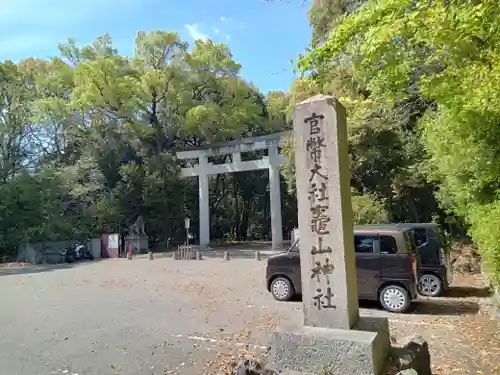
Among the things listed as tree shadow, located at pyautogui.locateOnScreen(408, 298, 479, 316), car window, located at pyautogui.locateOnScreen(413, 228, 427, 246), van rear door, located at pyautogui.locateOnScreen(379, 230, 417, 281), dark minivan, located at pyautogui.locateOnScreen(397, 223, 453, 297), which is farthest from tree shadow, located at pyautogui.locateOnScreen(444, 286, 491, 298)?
van rear door, located at pyautogui.locateOnScreen(379, 230, 417, 281)

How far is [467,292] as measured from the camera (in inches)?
352

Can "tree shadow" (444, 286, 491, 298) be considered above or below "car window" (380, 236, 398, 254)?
below

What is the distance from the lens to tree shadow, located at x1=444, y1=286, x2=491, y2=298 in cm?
859

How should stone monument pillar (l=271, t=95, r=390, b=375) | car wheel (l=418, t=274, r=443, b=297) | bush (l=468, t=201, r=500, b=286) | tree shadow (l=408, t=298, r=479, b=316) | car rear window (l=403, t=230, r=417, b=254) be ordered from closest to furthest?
stone monument pillar (l=271, t=95, r=390, b=375) → bush (l=468, t=201, r=500, b=286) → tree shadow (l=408, t=298, r=479, b=316) → car rear window (l=403, t=230, r=417, b=254) → car wheel (l=418, t=274, r=443, b=297)

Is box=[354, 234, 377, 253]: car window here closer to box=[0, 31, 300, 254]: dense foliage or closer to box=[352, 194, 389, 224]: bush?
box=[352, 194, 389, 224]: bush

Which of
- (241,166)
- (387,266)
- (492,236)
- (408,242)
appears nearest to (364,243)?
(387,266)

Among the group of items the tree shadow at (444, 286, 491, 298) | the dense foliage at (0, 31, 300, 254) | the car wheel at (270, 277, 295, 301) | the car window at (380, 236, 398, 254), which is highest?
the dense foliage at (0, 31, 300, 254)

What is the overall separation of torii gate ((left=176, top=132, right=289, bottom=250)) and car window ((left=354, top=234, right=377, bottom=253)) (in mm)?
14354

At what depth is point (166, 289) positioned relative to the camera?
11070 mm

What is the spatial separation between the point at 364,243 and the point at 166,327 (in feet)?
13.4

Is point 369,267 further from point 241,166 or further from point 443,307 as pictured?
point 241,166

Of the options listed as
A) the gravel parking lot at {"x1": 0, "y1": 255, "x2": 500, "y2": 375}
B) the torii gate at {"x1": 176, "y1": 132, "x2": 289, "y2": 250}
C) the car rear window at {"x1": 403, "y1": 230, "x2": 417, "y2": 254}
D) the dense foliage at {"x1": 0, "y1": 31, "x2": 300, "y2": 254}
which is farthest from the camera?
the dense foliage at {"x1": 0, "y1": 31, "x2": 300, "y2": 254}

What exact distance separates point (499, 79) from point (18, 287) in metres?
13.8

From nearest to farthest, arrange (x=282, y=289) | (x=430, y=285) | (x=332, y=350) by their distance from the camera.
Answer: (x=332, y=350), (x=430, y=285), (x=282, y=289)
